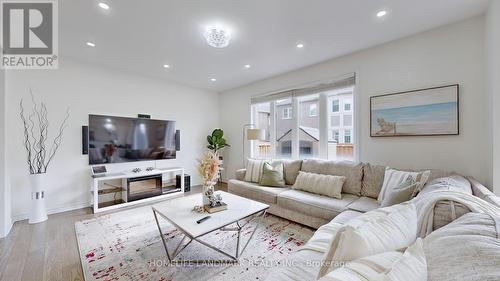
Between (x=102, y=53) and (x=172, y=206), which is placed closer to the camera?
(x=172, y=206)

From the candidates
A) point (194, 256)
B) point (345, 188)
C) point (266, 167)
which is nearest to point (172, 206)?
point (194, 256)

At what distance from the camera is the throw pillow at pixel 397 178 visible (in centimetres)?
216

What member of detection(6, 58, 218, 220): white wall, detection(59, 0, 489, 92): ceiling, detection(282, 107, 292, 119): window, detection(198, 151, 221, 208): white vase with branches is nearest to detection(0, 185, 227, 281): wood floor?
detection(6, 58, 218, 220): white wall

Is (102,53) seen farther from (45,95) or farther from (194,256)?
(194,256)

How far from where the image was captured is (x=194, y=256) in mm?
2064

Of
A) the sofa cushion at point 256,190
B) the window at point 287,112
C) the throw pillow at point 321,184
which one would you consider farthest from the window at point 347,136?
the sofa cushion at point 256,190

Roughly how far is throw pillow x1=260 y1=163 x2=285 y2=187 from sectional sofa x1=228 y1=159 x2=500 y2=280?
4.6 inches

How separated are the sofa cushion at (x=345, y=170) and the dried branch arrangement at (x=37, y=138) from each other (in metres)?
4.22

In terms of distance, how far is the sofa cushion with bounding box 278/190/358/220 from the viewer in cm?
238

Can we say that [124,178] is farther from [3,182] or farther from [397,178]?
[397,178]

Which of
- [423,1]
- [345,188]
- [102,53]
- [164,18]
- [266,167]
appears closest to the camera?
[423,1]

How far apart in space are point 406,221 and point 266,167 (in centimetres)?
257

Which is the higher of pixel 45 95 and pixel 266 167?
pixel 45 95

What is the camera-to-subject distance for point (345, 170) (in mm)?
2920
